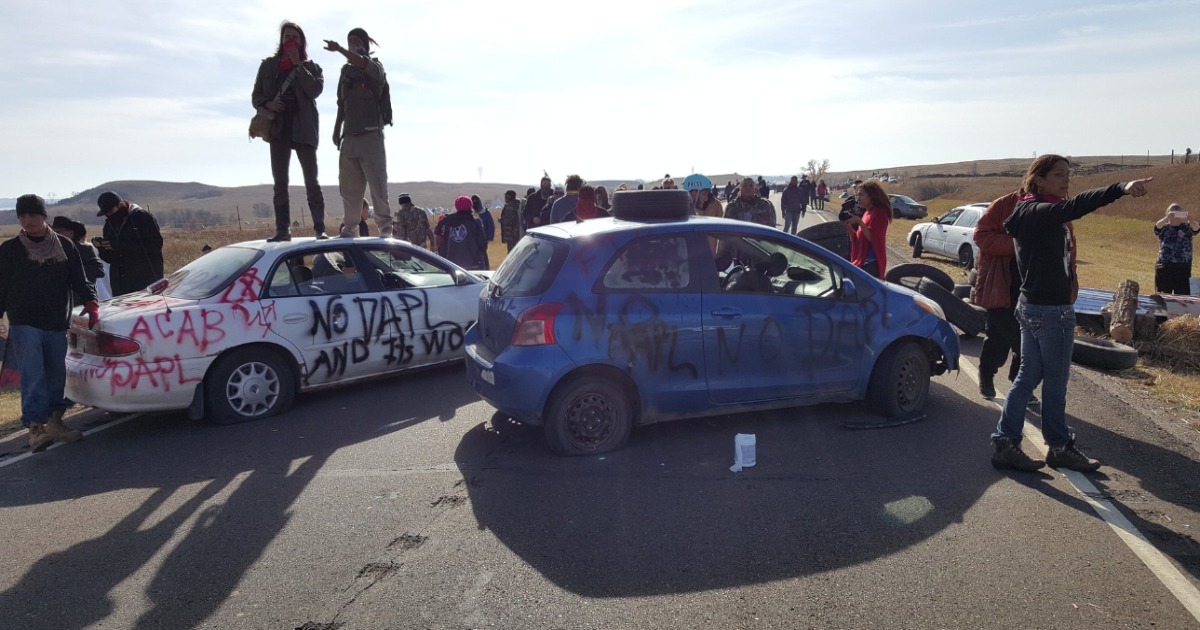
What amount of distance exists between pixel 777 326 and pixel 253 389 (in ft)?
14.3

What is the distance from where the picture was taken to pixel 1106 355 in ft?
25.7

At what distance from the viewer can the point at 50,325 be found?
6020 mm

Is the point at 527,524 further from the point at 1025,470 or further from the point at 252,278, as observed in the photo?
the point at 252,278

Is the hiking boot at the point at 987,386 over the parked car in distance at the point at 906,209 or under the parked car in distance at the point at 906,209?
under

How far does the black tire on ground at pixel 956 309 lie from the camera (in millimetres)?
9078

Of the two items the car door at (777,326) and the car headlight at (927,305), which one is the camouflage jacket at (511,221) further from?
the car headlight at (927,305)

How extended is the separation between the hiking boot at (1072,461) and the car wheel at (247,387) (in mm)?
5958

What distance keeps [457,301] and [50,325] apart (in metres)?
3.35

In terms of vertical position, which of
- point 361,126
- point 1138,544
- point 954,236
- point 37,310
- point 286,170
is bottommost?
point 1138,544

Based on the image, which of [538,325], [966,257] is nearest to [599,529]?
[538,325]

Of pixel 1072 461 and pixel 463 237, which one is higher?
pixel 463 237

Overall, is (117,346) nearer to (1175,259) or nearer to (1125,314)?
(1125,314)

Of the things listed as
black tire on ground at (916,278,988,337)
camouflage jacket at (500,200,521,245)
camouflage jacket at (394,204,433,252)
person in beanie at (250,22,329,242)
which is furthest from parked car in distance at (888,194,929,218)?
person in beanie at (250,22,329,242)

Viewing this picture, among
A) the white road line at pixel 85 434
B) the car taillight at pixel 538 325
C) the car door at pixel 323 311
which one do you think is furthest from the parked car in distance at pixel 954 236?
the white road line at pixel 85 434
